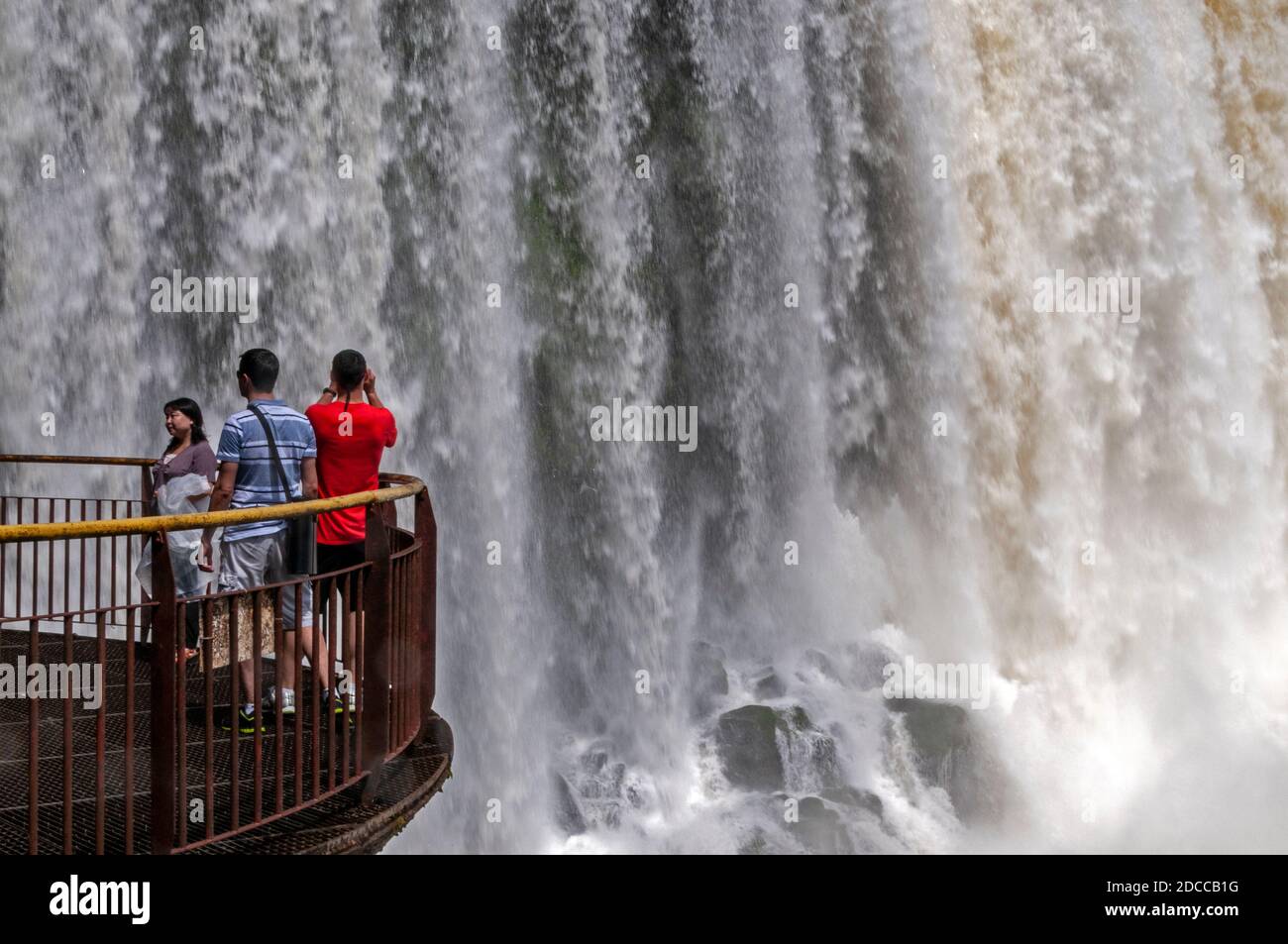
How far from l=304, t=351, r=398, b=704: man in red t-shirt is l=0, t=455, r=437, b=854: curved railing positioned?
30cm

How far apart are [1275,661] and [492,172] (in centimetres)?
1144

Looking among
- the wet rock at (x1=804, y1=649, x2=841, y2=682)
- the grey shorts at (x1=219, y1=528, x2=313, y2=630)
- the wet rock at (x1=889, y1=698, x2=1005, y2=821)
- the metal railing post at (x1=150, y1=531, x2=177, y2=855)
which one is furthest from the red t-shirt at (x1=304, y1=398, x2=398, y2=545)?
the wet rock at (x1=804, y1=649, x2=841, y2=682)

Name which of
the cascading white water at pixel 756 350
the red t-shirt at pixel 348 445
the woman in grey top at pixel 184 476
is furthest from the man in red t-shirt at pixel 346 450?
the cascading white water at pixel 756 350

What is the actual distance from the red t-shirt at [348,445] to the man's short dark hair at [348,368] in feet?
0.36

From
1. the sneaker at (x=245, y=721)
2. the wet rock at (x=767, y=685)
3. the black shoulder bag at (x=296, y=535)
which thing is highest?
the black shoulder bag at (x=296, y=535)

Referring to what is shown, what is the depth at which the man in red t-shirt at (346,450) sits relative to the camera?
18.3 ft

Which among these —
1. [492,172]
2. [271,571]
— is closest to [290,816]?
[271,571]

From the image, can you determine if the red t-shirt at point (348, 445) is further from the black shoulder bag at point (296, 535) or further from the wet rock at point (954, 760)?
the wet rock at point (954, 760)

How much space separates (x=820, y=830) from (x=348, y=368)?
7.97m

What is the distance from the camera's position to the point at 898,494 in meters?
15.1

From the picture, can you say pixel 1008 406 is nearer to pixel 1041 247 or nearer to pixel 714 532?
pixel 1041 247

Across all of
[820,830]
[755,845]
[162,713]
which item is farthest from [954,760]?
[162,713]

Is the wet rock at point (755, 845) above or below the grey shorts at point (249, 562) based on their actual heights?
below

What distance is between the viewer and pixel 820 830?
38.9 ft
